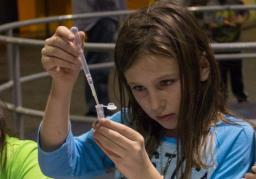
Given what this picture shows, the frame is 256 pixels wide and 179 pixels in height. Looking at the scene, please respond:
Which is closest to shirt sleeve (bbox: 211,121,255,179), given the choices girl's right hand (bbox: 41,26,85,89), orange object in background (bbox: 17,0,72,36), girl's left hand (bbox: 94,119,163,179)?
girl's left hand (bbox: 94,119,163,179)

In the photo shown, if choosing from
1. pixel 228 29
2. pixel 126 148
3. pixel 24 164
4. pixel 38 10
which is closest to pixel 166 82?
pixel 126 148

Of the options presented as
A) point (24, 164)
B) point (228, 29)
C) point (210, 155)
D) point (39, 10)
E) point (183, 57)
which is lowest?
point (39, 10)

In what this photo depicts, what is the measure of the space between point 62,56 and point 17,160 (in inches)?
21.0

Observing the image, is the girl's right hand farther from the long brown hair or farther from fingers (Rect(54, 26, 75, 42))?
the long brown hair

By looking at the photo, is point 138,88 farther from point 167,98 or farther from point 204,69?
point 204,69

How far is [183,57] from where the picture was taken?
1.51m

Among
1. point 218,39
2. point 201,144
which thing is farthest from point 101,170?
point 218,39

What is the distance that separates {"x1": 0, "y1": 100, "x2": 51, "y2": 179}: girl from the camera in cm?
184

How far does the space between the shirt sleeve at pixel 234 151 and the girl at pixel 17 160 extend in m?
0.54

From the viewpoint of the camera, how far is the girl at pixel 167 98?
1.48m

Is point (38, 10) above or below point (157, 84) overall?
below

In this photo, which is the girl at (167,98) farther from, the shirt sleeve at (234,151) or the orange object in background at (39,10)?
the orange object in background at (39,10)

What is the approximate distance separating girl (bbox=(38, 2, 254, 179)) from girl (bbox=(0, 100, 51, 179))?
200mm

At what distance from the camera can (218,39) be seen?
6.03 meters
